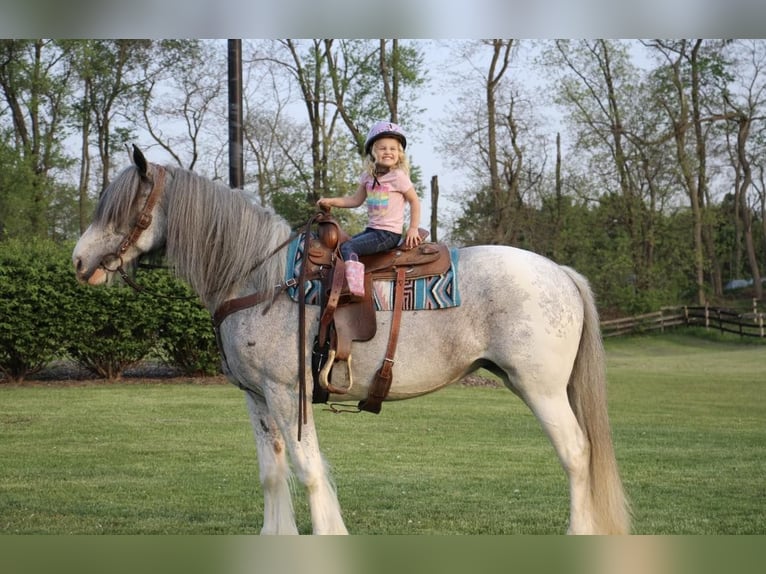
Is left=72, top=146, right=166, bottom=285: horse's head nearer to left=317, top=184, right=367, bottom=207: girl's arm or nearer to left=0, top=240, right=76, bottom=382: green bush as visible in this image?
left=317, top=184, right=367, bottom=207: girl's arm

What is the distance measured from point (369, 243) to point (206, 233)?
0.79 metres

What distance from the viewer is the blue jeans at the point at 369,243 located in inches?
153

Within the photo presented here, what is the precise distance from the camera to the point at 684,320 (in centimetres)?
1309

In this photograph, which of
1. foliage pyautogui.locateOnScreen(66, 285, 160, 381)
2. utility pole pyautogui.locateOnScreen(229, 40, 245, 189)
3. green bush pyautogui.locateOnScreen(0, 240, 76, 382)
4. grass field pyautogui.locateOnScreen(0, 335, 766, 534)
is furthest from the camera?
foliage pyautogui.locateOnScreen(66, 285, 160, 381)

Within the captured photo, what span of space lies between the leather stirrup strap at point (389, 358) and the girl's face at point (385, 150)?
509 mm

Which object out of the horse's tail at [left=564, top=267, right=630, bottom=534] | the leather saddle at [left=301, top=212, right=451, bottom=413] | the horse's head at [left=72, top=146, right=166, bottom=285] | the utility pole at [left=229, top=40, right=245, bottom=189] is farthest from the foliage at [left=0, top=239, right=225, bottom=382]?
the horse's tail at [left=564, top=267, right=630, bottom=534]

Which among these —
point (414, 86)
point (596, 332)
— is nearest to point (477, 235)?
point (414, 86)

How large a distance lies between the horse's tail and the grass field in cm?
102

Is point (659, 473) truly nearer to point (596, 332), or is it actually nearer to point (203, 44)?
point (596, 332)

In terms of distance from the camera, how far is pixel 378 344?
3.92m

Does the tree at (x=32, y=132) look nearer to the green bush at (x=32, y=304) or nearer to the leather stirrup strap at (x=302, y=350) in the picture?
the green bush at (x=32, y=304)

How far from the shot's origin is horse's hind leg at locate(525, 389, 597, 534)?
383 cm

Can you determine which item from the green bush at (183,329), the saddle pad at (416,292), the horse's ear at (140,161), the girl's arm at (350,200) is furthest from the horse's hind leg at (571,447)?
the green bush at (183,329)
